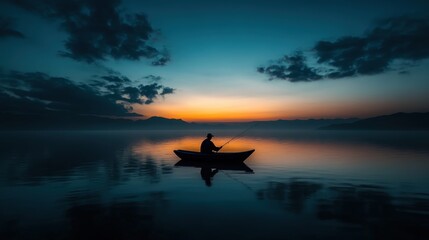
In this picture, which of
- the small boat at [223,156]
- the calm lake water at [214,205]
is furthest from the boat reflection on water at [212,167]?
the calm lake water at [214,205]

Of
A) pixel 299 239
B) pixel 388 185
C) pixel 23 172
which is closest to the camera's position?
pixel 299 239

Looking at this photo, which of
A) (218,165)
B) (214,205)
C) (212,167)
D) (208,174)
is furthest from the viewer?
(218,165)

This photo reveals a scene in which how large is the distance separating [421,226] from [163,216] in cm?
1024

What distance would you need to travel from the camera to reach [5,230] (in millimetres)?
10625

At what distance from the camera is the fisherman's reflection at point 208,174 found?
69.3 feet

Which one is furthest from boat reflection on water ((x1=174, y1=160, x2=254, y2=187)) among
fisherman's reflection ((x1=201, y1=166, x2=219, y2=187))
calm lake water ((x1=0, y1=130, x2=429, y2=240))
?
calm lake water ((x1=0, y1=130, x2=429, y2=240))

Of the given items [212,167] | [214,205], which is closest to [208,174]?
[212,167]

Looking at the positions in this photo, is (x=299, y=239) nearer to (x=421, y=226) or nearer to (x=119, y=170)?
(x=421, y=226)

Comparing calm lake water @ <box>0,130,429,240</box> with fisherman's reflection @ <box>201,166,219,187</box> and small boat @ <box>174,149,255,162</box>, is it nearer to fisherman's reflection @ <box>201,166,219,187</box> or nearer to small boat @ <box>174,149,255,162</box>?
fisherman's reflection @ <box>201,166,219,187</box>

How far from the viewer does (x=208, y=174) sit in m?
24.3

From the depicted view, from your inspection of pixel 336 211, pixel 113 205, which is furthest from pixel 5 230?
pixel 336 211

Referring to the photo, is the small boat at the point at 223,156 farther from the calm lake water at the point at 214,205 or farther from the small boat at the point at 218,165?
the calm lake water at the point at 214,205

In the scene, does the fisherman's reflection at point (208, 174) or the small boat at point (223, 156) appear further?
the small boat at point (223, 156)

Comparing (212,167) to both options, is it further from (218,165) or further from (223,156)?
(223,156)
